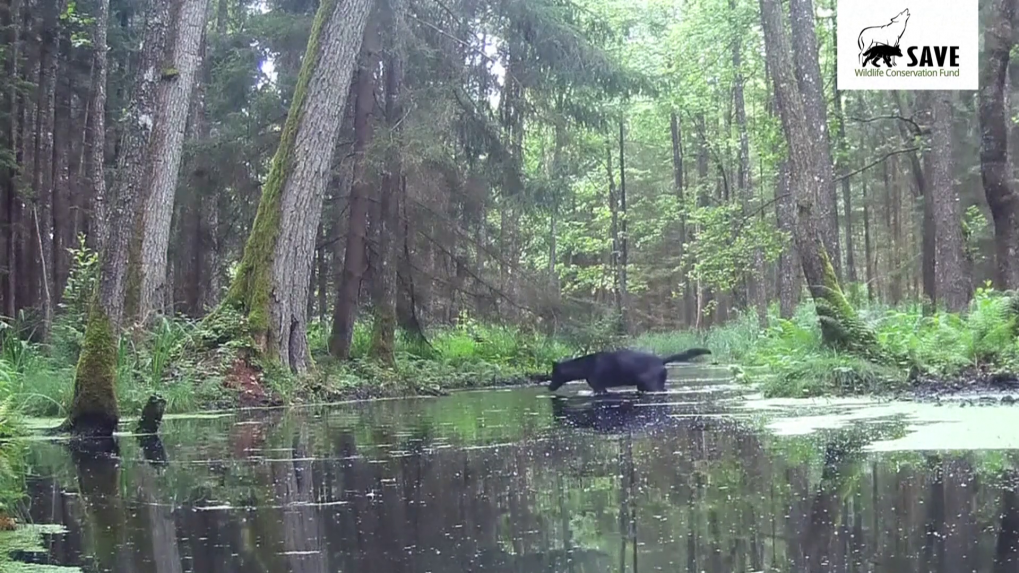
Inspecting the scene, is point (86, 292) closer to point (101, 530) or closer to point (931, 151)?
point (101, 530)

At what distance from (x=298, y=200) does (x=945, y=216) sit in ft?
30.2

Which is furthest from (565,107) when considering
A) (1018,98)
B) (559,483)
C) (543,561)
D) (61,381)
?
(1018,98)

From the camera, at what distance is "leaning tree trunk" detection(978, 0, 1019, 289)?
11.5 meters

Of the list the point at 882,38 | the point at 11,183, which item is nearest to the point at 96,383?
the point at 882,38

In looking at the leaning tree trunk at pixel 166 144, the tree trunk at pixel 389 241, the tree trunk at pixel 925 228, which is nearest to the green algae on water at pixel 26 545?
the leaning tree trunk at pixel 166 144

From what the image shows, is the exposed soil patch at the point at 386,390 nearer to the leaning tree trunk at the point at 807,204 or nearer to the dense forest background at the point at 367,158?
the dense forest background at the point at 367,158

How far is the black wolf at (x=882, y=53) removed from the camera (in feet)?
45.8

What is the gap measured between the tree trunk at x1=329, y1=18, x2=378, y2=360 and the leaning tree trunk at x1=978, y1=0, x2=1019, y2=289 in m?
8.04

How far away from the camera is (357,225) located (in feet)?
48.5

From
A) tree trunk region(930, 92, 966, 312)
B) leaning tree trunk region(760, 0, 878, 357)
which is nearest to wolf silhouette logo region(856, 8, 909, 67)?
tree trunk region(930, 92, 966, 312)

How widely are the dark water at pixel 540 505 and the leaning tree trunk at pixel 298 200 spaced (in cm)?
471

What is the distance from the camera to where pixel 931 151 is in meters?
15.4

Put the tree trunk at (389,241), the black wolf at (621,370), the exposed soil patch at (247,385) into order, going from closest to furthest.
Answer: the exposed soil patch at (247,385) → the black wolf at (621,370) → the tree trunk at (389,241)

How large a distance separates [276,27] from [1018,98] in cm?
1951
